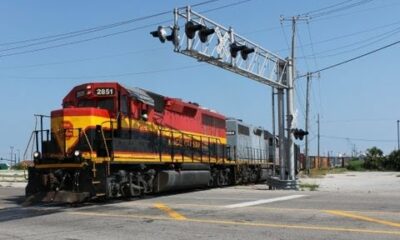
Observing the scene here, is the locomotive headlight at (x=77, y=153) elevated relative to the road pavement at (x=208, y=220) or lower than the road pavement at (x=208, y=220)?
elevated

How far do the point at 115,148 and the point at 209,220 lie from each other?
620cm

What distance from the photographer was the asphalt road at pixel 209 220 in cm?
1154

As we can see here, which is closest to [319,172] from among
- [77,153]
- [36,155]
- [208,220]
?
[36,155]

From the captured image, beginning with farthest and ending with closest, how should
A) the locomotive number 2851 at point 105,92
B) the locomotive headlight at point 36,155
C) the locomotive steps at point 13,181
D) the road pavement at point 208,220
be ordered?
1. the locomotive steps at point 13,181
2. the locomotive number 2851 at point 105,92
3. the locomotive headlight at point 36,155
4. the road pavement at point 208,220

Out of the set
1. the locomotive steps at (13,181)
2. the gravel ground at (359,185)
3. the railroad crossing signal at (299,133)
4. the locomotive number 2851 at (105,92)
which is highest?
the locomotive number 2851 at (105,92)

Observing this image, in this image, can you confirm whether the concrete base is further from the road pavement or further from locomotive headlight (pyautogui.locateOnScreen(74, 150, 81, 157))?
locomotive headlight (pyautogui.locateOnScreen(74, 150, 81, 157))

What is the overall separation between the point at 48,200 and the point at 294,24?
32865 mm

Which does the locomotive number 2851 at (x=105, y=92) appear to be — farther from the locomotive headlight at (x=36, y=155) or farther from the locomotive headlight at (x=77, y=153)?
the locomotive headlight at (x=36, y=155)

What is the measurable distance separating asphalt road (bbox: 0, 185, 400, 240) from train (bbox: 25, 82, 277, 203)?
2.81ft

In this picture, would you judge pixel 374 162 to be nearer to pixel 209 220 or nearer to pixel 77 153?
pixel 77 153

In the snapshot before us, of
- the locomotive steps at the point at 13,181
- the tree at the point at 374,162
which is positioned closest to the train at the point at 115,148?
the locomotive steps at the point at 13,181

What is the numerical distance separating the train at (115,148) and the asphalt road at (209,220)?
33.7 inches

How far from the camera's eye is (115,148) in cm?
1898

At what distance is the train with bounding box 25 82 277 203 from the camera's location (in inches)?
719
